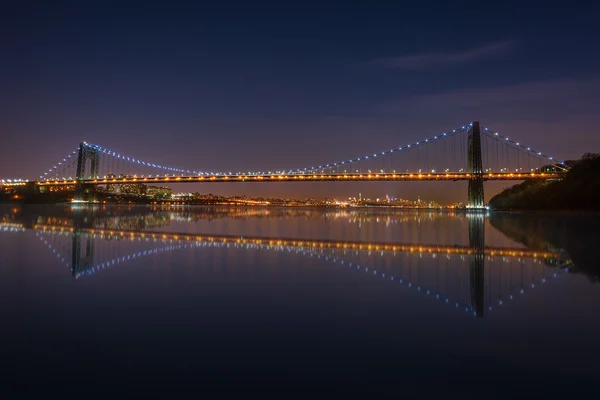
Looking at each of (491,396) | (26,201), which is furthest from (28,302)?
(26,201)

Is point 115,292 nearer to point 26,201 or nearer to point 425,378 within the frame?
point 425,378

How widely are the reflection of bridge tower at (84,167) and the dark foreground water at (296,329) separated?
2591 inches

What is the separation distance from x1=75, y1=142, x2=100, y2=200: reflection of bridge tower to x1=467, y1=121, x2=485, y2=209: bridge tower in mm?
50981

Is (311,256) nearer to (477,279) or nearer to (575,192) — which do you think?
(477,279)

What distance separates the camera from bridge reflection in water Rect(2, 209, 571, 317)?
19.9 feet

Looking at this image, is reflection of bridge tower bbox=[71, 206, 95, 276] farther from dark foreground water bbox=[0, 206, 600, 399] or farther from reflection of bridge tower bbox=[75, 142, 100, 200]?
reflection of bridge tower bbox=[75, 142, 100, 200]

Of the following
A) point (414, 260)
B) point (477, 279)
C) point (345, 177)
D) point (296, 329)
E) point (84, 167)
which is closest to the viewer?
point (296, 329)

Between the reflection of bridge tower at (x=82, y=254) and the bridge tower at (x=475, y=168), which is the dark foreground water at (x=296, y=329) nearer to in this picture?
the reflection of bridge tower at (x=82, y=254)

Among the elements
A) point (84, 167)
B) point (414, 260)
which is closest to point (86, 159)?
point (84, 167)

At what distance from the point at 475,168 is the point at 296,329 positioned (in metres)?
50.0

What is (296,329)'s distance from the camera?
13.6 feet

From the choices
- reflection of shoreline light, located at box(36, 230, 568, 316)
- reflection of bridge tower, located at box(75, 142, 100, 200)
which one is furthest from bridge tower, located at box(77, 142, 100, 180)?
reflection of shoreline light, located at box(36, 230, 568, 316)

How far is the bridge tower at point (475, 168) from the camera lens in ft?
163

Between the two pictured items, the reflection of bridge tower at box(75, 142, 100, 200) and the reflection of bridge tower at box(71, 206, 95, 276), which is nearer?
the reflection of bridge tower at box(71, 206, 95, 276)
